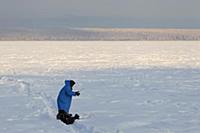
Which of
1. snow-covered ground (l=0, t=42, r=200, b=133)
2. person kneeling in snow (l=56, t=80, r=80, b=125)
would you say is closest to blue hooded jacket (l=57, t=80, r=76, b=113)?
person kneeling in snow (l=56, t=80, r=80, b=125)

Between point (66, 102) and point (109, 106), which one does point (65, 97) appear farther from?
point (109, 106)

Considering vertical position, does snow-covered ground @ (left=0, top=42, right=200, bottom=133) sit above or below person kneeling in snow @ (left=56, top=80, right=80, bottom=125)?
below

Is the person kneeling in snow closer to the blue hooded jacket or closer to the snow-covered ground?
the blue hooded jacket

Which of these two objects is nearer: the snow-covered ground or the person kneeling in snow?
the snow-covered ground

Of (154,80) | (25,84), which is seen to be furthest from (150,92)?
(25,84)

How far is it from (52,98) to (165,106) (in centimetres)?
262

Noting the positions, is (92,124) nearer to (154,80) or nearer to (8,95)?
(8,95)

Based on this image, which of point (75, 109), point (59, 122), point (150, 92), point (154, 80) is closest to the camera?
point (59, 122)

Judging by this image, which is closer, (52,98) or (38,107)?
(38,107)

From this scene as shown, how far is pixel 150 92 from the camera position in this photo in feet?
35.4

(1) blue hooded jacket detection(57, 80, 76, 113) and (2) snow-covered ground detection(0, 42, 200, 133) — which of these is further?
(1) blue hooded jacket detection(57, 80, 76, 113)

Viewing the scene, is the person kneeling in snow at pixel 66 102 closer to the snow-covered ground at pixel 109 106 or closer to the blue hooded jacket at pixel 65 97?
the blue hooded jacket at pixel 65 97

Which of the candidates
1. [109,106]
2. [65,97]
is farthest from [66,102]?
[109,106]

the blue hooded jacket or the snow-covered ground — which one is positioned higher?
the blue hooded jacket
